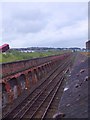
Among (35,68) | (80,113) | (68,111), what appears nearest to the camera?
(80,113)

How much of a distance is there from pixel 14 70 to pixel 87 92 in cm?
1398

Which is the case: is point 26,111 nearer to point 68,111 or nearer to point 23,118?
point 23,118

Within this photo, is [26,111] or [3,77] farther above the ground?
[3,77]

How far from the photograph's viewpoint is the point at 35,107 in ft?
70.2

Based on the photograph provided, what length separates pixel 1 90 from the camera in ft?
72.5

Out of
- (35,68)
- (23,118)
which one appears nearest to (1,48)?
(35,68)

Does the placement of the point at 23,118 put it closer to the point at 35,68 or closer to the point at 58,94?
the point at 58,94

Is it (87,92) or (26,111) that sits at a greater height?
(87,92)

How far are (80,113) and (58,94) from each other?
51.5ft

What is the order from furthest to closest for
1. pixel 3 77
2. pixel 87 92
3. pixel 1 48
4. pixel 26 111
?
1. pixel 1 48
2. pixel 3 77
3. pixel 26 111
4. pixel 87 92

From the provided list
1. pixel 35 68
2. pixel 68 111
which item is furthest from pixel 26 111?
pixel 35 68

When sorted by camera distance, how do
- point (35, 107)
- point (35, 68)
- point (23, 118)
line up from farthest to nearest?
point (35, 68) < point (35, 107) < point (23, 118)

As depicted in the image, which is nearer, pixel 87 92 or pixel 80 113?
pixel 80 113

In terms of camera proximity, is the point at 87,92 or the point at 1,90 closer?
the point at 87,92
